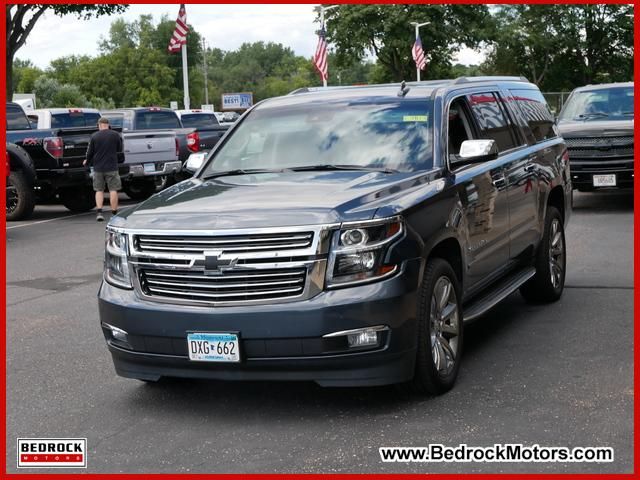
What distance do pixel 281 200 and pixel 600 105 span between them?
1262cm

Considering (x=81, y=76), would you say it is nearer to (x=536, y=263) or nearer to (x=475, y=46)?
(x=475, y=46)

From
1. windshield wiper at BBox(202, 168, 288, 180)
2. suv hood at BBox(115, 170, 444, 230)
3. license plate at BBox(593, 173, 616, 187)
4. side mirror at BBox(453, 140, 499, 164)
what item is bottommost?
license plate at BBox(593, 173, 616, 187)

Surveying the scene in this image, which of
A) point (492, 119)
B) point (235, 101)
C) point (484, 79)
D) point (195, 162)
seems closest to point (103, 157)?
point (195, 162)

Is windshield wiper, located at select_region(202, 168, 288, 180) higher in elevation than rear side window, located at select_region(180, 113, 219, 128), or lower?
higher

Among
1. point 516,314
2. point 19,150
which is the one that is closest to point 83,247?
point 19,150

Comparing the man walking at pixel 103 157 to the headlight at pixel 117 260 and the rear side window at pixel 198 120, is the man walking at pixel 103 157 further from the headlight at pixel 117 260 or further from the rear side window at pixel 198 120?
the headlight at pixel 117 260

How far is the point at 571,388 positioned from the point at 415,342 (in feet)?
3.51

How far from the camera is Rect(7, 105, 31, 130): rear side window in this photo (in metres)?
18.5

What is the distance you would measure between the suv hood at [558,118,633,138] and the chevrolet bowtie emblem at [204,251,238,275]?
11.5m

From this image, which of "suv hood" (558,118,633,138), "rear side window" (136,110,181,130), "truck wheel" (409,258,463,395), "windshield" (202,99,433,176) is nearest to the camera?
"truck wheel" (409,258,463,395)

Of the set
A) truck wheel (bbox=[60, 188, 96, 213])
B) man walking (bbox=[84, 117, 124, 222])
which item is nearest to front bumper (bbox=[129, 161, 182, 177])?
truck wheel (bbox=[60, 188, 96, 213])

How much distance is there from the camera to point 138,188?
72.2ft

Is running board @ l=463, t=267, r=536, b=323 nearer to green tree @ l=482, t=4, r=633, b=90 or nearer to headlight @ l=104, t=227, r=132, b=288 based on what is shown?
headlight @ l=104, t=227, r=132, b=288

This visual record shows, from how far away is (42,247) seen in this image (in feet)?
46.1
